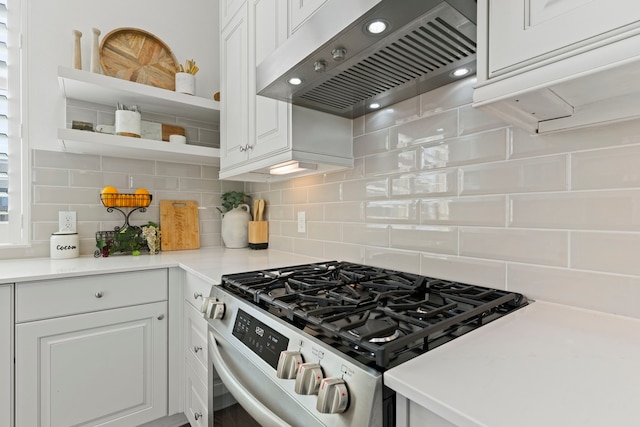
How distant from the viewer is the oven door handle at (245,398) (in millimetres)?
750


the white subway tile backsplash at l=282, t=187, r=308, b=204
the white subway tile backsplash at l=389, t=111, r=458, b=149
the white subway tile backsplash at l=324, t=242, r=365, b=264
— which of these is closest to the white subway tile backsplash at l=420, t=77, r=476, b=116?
the white subway tile backsplash at l=389, t=111, r=458, b=149

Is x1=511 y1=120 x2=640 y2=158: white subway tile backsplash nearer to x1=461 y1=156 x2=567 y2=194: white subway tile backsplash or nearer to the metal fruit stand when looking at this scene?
x1=461 y1=156 x2=567 y2=194: white subway tile backsplash

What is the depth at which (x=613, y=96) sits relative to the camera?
719 mm

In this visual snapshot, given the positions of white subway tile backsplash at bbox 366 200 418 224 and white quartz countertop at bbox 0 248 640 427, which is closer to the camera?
white quartz countertop at bbox 0 248 640 427

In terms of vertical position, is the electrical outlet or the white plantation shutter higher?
the white plantation shutter

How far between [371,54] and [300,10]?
0.46 metres

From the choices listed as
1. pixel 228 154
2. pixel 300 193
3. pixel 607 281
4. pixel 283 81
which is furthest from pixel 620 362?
Result: pixel 228 154

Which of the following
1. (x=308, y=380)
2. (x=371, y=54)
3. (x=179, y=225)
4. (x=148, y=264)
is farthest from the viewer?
(x=179, y=225)

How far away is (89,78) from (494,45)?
1.84 meters

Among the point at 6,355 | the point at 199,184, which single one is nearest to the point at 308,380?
the point at 6,355

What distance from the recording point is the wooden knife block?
6.94ft

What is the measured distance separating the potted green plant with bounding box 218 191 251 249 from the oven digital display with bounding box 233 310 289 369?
129 centimetres

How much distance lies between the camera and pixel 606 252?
2.65 ft

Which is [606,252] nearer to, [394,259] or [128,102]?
[394,259]
